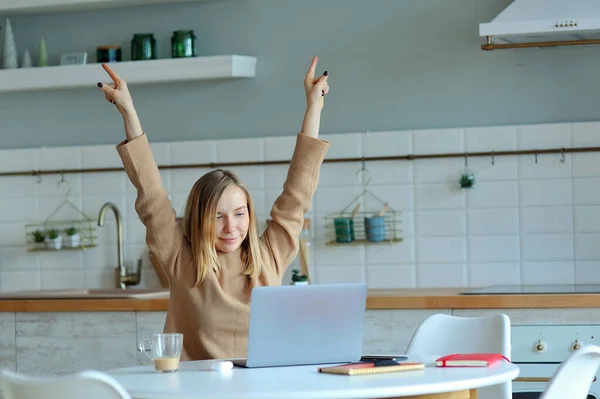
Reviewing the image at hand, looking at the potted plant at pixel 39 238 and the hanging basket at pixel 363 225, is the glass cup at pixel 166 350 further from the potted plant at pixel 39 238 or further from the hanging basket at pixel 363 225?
the potted plant at pixel 39 238

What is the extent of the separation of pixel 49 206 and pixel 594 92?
229cm

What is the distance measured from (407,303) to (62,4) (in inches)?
75.8

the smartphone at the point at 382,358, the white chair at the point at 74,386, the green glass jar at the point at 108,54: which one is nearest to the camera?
the white chair at the point at 74,386

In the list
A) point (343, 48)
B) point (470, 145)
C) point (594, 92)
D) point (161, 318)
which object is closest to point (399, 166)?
point (470, 145)

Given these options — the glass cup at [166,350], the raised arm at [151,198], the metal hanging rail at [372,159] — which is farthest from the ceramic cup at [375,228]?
Result: the glass cup at [166,350]

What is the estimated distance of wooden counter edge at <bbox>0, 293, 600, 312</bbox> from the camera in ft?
10.3

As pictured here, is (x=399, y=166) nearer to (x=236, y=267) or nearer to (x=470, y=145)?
(x=470, y=145)

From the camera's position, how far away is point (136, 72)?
158 inches

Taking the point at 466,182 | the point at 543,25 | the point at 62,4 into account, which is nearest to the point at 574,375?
the point at 543,25

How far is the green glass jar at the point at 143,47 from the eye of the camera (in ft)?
13.4

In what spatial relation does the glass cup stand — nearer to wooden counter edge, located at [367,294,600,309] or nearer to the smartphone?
the smartphone

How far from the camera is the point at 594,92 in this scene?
378 centimetres

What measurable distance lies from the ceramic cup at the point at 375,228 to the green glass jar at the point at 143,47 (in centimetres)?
113

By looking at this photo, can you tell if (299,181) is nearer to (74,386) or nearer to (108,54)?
(74,386)
